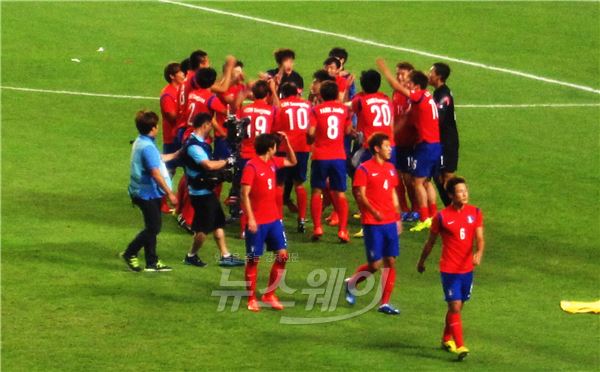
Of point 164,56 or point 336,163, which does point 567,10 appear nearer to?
point 164,56

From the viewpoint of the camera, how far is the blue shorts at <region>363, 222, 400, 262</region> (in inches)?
757

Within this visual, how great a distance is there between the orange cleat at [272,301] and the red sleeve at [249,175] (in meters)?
1.59

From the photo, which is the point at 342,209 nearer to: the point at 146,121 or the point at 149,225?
the point at 149,225

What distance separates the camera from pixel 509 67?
121 feet

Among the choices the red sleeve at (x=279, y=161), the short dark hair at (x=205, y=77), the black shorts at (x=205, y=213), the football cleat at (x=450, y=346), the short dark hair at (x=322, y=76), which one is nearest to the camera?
the football cleat at (x=450, y=346)

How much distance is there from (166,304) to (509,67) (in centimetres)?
1895

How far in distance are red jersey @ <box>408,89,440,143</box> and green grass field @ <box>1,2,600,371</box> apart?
1.60m

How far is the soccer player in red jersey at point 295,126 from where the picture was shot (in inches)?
899

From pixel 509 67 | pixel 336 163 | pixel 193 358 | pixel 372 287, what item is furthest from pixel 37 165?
pixel 509 67

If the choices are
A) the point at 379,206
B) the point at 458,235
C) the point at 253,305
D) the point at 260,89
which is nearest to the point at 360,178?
the point at 379,206

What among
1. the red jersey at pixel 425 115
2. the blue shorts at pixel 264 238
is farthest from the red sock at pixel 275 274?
the red jersey at pixel 425 115

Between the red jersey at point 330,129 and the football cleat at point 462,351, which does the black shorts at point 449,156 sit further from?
the football cleat at point 462,351

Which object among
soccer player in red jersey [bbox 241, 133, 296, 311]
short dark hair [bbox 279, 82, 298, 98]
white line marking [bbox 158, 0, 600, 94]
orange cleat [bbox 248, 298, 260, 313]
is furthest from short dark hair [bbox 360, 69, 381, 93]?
white line marking [bbox 158, 0, 600, 94]

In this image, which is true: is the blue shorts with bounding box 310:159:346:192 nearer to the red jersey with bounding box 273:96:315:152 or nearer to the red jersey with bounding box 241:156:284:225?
the red jersey with bounding box 273:96:315:152
